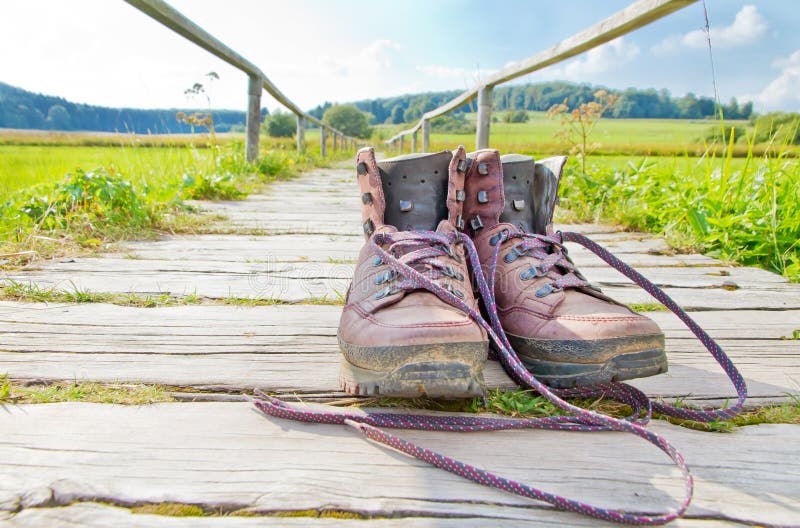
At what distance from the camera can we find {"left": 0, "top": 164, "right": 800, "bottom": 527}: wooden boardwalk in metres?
0.68

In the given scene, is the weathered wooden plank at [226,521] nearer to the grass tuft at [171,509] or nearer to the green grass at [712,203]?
the grass tuft at [171,509]

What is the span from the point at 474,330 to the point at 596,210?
9.24 feet

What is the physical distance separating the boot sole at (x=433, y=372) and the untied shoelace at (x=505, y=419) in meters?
0.05

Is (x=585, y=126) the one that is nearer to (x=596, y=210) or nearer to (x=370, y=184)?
(x=596, y=210)

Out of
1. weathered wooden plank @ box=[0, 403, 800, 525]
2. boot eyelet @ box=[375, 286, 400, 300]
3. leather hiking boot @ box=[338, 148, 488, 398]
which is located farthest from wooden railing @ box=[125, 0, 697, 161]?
weathered wooden plank @ box=[0, 403, 800, 525]

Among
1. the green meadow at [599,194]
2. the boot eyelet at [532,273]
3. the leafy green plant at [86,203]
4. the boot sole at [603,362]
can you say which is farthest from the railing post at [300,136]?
the boot sole at [603,362]

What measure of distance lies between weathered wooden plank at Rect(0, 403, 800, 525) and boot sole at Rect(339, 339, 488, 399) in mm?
79

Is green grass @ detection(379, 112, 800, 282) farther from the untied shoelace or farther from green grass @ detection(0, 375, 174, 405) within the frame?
green grass @ detection(0, 375, 174, 405)

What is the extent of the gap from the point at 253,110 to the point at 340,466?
520cm

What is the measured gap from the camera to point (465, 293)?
3.76ft

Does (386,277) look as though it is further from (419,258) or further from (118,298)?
(118,298)

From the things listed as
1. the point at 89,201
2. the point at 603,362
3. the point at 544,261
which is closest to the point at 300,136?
the point at 89,201

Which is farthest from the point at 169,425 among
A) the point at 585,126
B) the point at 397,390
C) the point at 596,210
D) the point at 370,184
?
the point at 585,126

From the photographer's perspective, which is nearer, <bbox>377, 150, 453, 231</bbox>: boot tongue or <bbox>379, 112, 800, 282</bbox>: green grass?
<bbox>377, 150, 453, 231</bbox>: boot tongue
